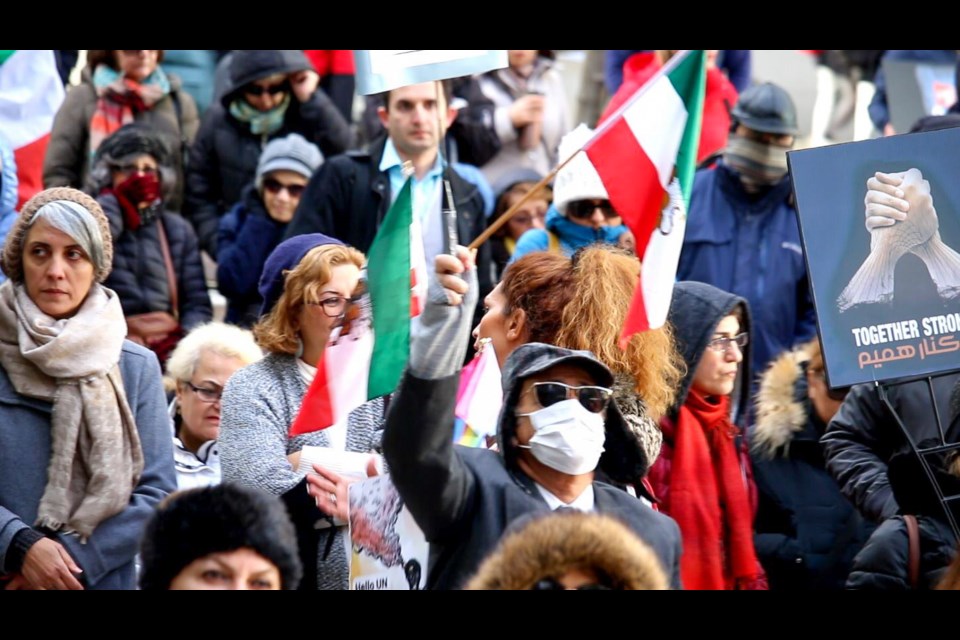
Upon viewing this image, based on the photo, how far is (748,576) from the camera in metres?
6.08

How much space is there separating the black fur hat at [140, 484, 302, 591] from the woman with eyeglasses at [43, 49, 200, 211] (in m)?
4.29

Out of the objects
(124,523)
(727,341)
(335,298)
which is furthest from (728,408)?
(124,523)

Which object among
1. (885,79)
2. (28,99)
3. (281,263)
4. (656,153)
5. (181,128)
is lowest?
(281,263)

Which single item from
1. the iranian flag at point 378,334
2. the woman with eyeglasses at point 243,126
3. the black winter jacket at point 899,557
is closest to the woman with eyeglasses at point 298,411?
the iranian flag at point 378,334

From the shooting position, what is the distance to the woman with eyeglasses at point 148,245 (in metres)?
7.85

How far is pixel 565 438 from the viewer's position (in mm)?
4844

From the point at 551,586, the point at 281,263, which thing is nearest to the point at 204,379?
the point at 281,263

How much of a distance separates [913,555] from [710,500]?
68 centimetres

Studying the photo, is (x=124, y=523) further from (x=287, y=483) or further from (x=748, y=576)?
(x=748, y=576)

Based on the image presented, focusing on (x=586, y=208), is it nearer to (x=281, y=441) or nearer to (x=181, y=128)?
(x=281, y=441)

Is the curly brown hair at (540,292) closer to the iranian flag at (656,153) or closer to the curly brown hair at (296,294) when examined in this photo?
the iranian flag at (656,153)

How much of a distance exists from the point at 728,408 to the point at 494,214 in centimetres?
267

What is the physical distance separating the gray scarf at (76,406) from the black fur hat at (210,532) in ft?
3.41
